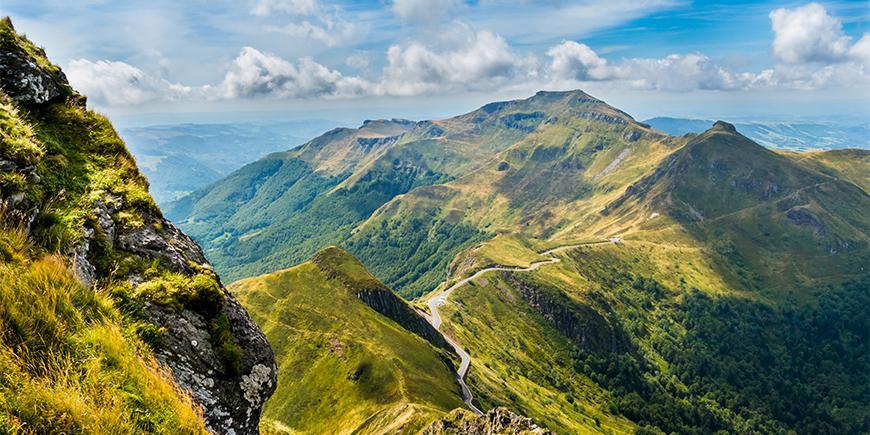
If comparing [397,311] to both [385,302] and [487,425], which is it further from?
[487,425]

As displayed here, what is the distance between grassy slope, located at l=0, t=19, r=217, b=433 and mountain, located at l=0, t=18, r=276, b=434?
0.02m

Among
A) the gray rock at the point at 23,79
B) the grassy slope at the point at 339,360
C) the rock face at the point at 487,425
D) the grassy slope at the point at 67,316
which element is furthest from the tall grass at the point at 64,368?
the grassy slope at the point at 339,360

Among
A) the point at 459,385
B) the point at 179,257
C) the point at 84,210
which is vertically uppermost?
the point at 84,210

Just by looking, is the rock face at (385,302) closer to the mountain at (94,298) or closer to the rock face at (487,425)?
the rock face at (487,425)

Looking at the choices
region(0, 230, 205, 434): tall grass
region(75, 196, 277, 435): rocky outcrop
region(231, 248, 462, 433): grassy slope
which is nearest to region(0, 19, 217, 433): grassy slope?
region(0, 230, 205, 434): tall grass

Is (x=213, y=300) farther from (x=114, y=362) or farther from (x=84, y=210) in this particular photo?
(x=114, y=362)

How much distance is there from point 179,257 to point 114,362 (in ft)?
30.2

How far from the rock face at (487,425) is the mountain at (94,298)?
6600 centimetres

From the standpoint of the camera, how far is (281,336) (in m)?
148

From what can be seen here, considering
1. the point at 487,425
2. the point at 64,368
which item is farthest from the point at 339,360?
the point at 64,368

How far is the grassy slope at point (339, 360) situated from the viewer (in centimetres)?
10888

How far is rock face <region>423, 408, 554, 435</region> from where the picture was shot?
72625 millimetres

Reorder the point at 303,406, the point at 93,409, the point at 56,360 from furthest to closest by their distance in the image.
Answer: the point at 303,406 < the point at 56,360 < the point at 93,409

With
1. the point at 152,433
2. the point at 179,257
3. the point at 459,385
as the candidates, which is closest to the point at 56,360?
the point at 152,433
